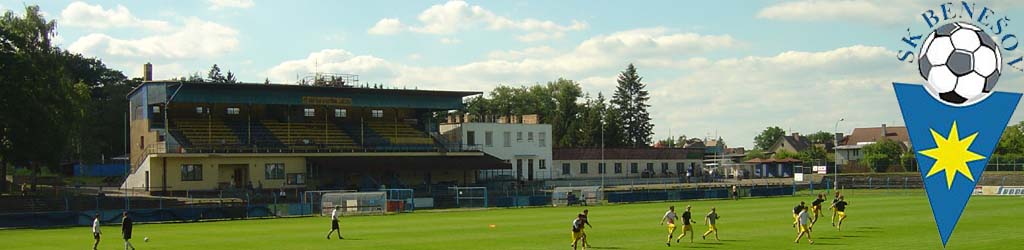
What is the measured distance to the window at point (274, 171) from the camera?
262 feet

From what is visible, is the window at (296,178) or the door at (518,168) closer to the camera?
the window at (296,178)

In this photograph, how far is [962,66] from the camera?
401 inches

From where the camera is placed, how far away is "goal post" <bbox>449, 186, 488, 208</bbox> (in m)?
72.3

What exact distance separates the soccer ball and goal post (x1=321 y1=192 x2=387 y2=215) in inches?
2161

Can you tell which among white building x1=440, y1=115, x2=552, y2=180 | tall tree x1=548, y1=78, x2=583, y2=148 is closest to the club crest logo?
white building x1=440, y1=115, x2=552, y2=180

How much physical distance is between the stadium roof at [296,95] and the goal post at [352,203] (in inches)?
879

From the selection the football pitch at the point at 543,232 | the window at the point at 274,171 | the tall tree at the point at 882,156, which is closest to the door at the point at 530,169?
the window at the point at 274,171

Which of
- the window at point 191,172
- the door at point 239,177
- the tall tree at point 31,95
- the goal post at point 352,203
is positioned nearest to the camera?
the goal post at point 352,203

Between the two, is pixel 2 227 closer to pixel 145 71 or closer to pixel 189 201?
pixel 189 201

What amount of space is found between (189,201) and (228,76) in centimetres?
9556

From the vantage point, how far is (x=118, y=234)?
4559 cm

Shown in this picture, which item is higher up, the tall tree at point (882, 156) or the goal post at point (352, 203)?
the tall tree at point (882, 156)

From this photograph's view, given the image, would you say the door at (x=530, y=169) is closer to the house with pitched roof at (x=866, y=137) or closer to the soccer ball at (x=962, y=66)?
the house with pitched roof at (x=866, y=137)

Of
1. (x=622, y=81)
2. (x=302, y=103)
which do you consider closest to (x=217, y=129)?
(x=302, y=103)
